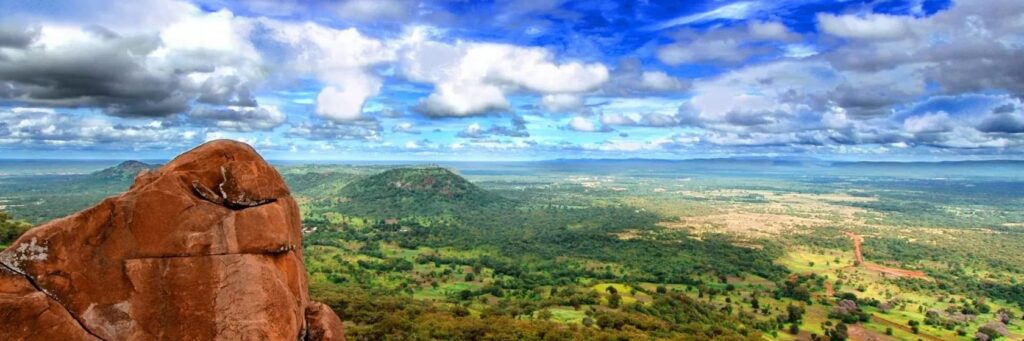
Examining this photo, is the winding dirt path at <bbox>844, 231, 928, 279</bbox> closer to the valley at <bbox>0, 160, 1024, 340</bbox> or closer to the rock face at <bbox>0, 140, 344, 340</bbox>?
the valley at <bbox>0, 160, 1024, 340</bbox>

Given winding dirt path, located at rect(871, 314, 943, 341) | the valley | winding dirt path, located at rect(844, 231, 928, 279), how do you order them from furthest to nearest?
winding dirt path, located at rect(844, 231, 928, 279) < winding dirt path, located at rect(871, 314, 943, 341) < the valley

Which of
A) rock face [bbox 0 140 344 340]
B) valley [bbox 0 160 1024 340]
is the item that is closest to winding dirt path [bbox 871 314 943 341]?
valley [bbox 0 160 1024 340]

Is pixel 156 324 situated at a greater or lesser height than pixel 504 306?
greater

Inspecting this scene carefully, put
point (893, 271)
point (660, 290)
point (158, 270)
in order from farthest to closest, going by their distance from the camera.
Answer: point (893, 271) → point (660, 290) → point (158, 270)

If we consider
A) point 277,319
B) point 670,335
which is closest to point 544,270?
point 670,335

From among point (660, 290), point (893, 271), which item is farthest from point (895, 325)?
point (893, 271)

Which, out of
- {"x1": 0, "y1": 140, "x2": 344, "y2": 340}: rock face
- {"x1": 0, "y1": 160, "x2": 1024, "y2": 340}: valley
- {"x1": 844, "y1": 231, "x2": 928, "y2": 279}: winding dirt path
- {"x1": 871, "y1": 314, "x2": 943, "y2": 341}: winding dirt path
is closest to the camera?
{"x1": 0, "y1": 140, "x2": 344, "y2": 340}: rock face

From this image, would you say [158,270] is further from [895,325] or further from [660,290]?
[895,325]

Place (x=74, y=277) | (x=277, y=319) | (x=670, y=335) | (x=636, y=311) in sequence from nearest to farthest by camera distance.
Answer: (x=74, y=277) → (x=277, y=319) → (x=670, y=335) → (x=636, y=311)

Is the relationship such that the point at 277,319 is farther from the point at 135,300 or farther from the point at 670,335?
the point at 670,335
